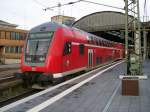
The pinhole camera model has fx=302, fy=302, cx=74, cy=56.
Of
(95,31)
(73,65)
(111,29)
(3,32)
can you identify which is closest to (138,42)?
(73,65)

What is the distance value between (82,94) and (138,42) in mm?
8957

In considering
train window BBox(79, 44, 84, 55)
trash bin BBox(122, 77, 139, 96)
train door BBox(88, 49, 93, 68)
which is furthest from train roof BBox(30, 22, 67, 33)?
trash bin BBox(122, 77, 139, 96)

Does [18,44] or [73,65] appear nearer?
[73,65]

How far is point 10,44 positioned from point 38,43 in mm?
36312

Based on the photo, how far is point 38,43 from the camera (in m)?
16.6

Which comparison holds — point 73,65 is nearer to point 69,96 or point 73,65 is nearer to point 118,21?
point 69,96

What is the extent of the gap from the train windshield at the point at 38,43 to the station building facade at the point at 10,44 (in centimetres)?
3117

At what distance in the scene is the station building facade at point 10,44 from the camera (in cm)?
4953

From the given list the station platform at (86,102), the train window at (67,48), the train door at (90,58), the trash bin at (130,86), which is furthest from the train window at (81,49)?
the trash bin at (130,86)

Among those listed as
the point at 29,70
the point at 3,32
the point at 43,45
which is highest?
the point at 3,32

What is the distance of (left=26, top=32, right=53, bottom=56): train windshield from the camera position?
1631cm

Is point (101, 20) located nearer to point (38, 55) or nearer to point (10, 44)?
point (10, 44)

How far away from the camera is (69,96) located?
11.8m

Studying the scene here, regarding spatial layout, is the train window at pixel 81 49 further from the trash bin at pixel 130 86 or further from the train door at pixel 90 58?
A: the trash bin at pixel 130 86
